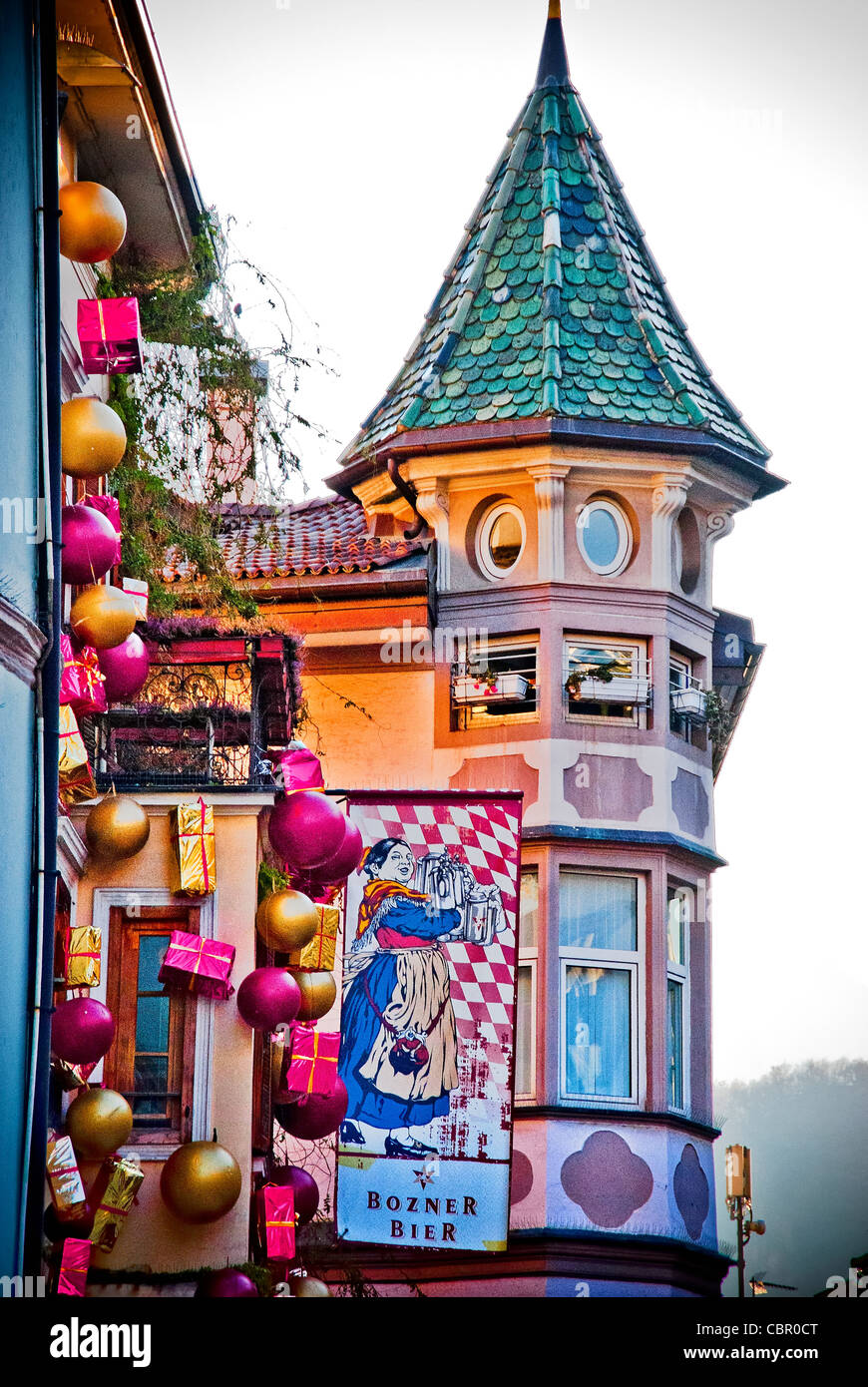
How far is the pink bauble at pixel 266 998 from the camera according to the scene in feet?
48.7

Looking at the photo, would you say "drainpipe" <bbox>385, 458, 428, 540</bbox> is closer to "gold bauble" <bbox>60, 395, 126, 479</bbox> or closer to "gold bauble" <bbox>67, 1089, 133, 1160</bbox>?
"gold bauble" <bbox>60, 395, 126, 479</bbox>

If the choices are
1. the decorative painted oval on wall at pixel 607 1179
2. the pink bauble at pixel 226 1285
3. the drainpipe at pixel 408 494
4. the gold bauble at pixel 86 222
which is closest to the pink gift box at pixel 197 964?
the pink bauble at pixel 226 1285

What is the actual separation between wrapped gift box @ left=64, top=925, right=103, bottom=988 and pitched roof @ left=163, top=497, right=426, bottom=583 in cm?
567

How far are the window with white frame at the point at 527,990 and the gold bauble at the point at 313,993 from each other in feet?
10.7

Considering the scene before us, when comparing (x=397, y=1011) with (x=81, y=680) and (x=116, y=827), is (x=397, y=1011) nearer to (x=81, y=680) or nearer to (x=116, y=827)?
(x=116, y=827)

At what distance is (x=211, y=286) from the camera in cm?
1717

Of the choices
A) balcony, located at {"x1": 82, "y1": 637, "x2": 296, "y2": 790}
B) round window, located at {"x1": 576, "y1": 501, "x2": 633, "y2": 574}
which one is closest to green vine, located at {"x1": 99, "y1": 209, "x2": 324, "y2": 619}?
balcony, located at {"x1": 82, "y1": 637, "x2": 296, "y2": 790}

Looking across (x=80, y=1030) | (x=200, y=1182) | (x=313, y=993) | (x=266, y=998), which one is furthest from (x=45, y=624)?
(x=313, y=993)

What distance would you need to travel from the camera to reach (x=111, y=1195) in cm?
1370

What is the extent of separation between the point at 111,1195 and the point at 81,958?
1287 millimetres

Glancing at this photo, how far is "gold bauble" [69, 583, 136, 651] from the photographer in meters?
13.2

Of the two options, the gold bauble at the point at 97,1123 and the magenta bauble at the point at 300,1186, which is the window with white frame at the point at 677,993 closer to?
the magenta bauble at the point at 300,1186

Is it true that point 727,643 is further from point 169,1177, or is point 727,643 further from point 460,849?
point 169,1177
